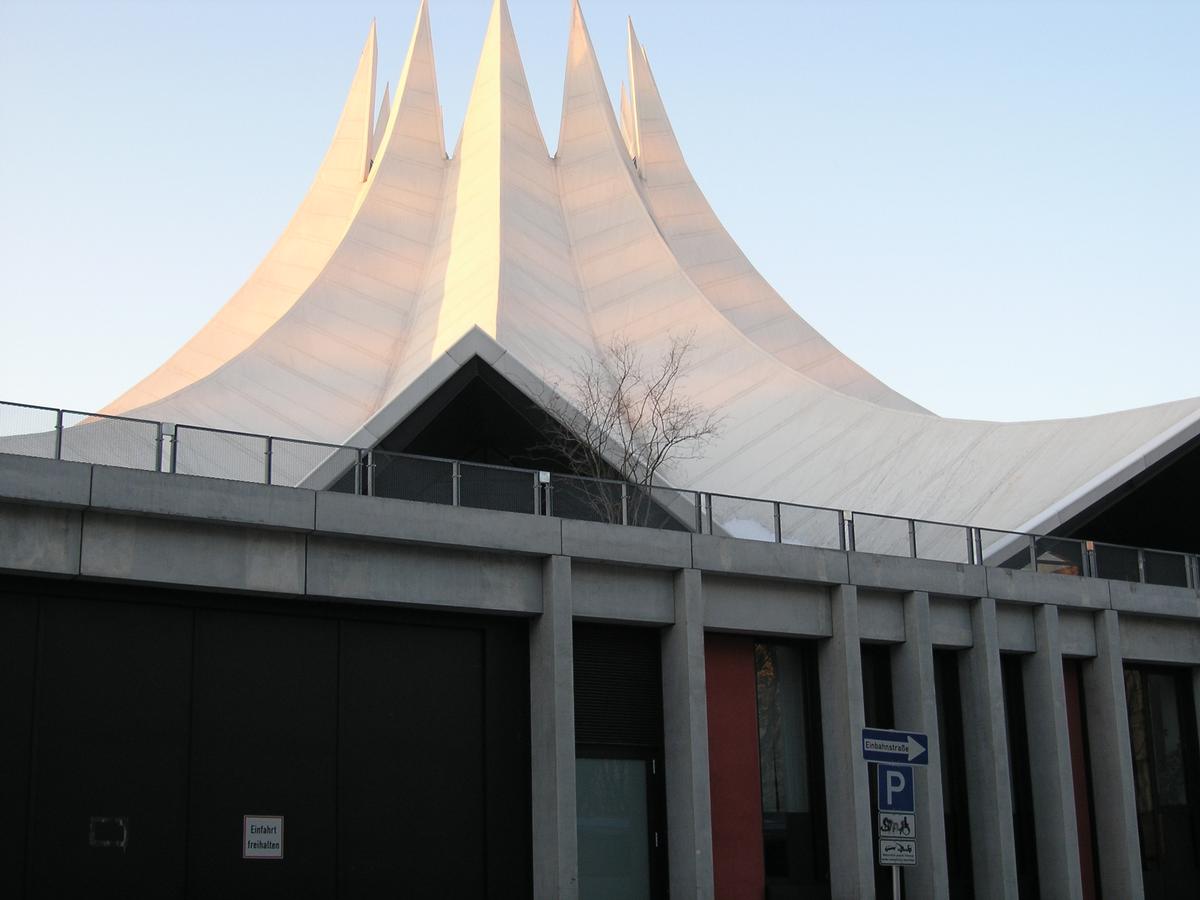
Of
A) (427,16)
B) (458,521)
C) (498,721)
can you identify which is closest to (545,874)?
(498,721)

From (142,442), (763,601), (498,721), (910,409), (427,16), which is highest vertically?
(427,16)

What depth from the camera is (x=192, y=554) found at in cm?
1448

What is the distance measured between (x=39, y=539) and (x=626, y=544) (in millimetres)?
6236

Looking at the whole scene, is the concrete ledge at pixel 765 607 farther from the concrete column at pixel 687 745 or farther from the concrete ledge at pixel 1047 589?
the concrete ledge at pixel 1047 589

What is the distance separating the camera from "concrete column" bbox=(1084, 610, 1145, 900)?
20.2m

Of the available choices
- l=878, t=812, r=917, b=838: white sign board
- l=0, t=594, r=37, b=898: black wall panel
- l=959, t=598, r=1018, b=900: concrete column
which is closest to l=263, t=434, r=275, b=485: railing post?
l=0, t=594, r=37, b=898: black wall panel

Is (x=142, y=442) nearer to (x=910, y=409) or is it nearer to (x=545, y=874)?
(x=545, y=874)

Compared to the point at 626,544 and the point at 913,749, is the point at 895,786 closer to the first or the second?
the point at 913,749

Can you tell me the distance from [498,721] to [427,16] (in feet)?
97.9

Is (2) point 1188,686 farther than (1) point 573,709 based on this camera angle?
Yes

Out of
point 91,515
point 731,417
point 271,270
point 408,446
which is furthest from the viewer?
point 271,270

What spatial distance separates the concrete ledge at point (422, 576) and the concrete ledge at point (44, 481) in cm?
237

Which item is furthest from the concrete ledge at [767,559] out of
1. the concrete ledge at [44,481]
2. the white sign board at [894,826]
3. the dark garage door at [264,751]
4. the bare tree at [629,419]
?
the concrete ledge at [44,481]

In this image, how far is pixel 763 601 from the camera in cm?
1822
